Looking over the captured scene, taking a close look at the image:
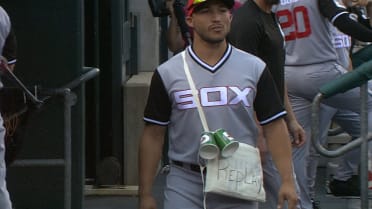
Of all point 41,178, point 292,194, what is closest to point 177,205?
point 292,194

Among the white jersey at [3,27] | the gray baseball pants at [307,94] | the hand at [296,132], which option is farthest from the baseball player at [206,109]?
the gray baseball pants at [307,94]

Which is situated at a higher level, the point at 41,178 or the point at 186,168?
the point at 186,168

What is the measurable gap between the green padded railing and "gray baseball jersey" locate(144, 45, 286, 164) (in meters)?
1.68

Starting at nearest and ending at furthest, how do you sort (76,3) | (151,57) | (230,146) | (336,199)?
(230,146), (76,3), (336,199), (151,57)

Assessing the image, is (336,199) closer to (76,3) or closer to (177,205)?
(76,3)

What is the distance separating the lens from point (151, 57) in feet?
35.8

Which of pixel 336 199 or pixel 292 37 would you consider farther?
pixel 336 199

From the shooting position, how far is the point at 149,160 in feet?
18.2

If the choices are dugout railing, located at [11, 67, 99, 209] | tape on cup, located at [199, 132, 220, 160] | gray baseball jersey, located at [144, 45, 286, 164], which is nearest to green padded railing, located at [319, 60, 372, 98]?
dugout railing, located at [11, 67, 99, 209]

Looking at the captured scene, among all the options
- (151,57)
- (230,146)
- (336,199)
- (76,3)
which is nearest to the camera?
(230,146)

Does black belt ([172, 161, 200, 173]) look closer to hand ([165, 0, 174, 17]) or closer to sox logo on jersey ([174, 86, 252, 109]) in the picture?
sox logo on jersey ([174, 86, 252, 109])

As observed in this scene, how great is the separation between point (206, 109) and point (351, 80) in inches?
79.8

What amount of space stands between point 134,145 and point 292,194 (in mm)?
4636

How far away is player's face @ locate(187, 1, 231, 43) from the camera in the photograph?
5.46m
